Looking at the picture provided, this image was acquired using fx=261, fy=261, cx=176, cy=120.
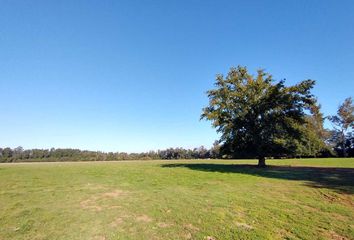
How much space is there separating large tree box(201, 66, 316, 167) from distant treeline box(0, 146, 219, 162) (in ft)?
172

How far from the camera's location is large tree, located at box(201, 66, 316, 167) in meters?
27.7

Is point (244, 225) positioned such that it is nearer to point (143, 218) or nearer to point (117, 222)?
point (143, 218)

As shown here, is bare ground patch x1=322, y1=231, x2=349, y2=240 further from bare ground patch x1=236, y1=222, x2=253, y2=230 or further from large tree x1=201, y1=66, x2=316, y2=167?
large tree x1=201, y1=66, x2=316, y2=167

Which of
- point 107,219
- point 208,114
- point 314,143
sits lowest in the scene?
point 107,219

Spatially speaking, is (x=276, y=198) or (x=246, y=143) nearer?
(x=276, y=198)

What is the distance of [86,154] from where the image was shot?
3984 inches

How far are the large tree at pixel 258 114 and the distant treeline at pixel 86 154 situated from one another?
52283mm

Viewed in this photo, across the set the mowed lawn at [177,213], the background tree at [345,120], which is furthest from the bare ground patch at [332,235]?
the background tree at [345,120]

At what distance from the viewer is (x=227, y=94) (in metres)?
30.2

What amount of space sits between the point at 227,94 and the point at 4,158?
3114 inches

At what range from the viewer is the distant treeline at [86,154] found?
291 ft

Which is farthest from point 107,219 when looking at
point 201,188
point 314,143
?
point 314,143

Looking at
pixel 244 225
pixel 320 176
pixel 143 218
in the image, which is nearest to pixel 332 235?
pixel 244 225

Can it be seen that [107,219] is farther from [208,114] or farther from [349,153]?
[349,153]
